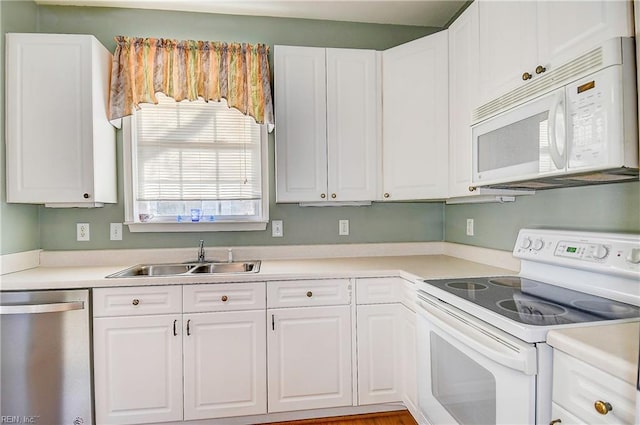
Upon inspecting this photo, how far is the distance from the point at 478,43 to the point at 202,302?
6.51 ft

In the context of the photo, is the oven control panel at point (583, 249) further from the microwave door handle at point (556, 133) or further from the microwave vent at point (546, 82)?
the microwave vent at point (546, 82)

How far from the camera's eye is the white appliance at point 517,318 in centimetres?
103

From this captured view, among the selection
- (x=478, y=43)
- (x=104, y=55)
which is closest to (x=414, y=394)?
(x=478, y=43)

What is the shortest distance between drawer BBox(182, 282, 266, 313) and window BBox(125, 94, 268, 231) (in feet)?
2.06

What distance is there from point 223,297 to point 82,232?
1.22 meters

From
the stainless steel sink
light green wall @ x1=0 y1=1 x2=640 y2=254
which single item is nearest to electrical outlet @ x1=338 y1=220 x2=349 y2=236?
light green wall @ x1=0 y1=1 x2=640 y2=254

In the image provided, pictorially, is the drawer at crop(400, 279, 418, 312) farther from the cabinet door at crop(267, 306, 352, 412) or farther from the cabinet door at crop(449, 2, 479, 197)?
the cabinet door at crop(449, 2, 479, 197)

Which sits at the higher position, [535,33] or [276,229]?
[535,33]

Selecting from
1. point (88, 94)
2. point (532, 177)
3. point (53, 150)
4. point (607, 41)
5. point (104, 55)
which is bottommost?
point (532, 177)

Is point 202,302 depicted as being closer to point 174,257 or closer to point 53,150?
point 174,257

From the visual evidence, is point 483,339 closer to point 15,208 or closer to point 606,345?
point 606,345

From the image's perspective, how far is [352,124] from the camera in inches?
90.2

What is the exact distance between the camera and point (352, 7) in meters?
2.38

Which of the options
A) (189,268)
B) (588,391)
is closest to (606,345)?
(588,391)
